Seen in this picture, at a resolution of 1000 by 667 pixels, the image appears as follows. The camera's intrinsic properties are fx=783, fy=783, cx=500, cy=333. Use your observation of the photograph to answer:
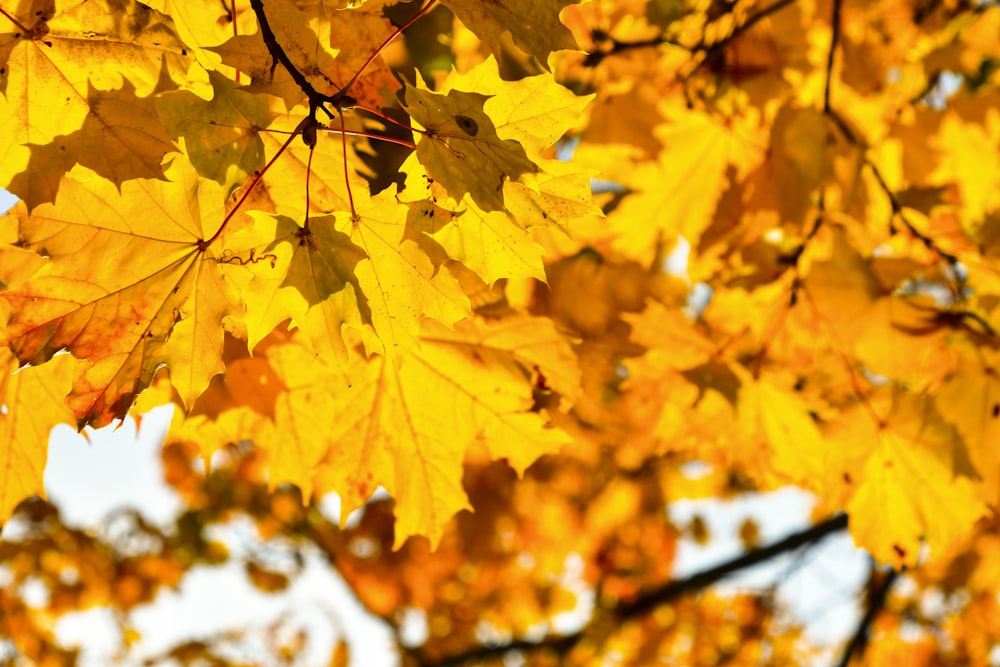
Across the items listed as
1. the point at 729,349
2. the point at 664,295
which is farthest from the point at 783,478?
the point at 664,295

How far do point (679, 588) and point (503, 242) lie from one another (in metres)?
3.64

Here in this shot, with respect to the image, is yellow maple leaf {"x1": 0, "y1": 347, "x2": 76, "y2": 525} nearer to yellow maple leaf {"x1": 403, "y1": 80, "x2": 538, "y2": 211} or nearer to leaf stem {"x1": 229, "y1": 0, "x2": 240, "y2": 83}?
leaf stem {"x1": 229, "y1": 0, "x2": 240, "y2": 83}

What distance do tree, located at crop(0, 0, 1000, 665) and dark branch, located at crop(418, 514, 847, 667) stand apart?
0.12 metres

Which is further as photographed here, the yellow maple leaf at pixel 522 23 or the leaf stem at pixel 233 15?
the leaf stem at pixel 233 15

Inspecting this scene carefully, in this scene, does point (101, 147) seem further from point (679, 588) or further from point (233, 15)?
point (679, 588)

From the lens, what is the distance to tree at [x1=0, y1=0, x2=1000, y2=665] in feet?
3.72

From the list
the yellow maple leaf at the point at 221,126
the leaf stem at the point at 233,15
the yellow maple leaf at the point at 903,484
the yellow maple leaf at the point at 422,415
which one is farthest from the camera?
the yellow maple leaf at the point at 903,484

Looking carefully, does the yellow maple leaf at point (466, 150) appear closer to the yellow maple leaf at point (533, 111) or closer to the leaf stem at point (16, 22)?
the yellow maple leaf at point (533, 111)

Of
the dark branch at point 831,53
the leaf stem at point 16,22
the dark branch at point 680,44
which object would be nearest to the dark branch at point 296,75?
A: the leaf stem at point 16,22

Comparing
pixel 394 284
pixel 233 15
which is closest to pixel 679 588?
pixel 394 284

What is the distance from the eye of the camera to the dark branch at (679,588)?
4.04 metres

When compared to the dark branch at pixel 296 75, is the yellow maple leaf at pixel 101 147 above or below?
below

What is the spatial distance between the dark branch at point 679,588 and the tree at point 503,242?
12 centimetres

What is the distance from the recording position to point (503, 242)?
3.91ft
